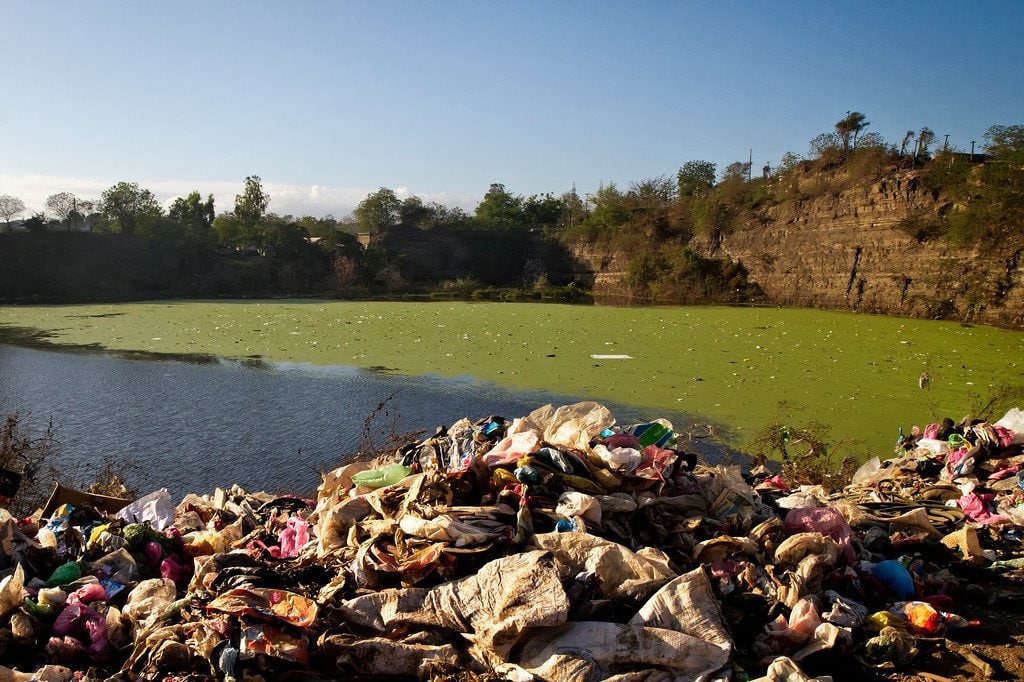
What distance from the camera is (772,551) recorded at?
2.86m

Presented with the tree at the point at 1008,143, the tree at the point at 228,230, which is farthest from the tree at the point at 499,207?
the tree at the point at 1008,143

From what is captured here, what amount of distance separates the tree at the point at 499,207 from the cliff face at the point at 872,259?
678 inches

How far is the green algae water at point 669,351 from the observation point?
7273 mm

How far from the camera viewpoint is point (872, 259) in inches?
770

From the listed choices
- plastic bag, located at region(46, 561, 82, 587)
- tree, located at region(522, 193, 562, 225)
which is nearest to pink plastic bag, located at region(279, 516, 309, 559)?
plastic bag, located at region(46, 561, 82, 587)

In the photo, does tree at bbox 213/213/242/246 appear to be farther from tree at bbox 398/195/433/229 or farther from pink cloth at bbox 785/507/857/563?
pink cloth at bbox 785/507/857/563

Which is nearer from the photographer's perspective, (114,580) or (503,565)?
(503,565)

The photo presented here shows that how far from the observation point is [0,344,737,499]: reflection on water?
5.91 metres

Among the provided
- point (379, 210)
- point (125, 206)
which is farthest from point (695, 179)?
point (125, 206)

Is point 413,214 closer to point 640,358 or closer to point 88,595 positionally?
point 640,358

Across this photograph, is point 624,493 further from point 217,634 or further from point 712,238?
point 712,238

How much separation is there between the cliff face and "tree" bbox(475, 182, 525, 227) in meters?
17.2

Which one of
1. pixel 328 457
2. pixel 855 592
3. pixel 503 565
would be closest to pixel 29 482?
pixel 328 457

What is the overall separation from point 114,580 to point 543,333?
35.5 feet
